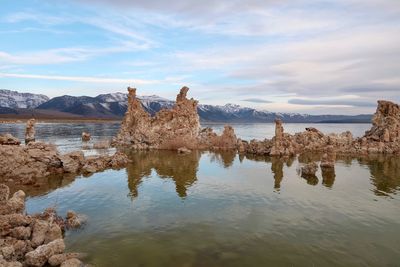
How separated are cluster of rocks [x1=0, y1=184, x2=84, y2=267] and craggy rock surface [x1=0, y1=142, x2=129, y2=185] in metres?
16.5

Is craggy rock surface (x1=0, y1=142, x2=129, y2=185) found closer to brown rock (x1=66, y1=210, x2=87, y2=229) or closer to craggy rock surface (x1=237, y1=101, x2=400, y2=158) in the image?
brown rock (x1=66, y1=210, x2=87, y2=229)

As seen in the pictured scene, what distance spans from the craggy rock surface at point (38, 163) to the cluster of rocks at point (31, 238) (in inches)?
651

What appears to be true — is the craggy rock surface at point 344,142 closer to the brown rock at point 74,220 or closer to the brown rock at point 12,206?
the brown rock at point 74,220

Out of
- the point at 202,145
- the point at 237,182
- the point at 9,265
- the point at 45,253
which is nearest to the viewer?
the point at 9,265

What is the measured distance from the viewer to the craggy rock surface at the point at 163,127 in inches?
3374

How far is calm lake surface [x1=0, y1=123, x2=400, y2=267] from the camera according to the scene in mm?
25406

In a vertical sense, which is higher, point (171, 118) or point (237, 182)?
point (171, 118)

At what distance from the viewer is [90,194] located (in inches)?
1646

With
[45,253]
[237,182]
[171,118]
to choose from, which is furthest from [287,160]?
[45,253]

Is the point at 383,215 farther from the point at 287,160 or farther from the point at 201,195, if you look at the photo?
the point at 287,160

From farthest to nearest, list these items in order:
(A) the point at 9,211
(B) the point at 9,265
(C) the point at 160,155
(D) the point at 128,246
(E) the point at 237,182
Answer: (C) the point at 160,155 < (E) the point at 237,182 < (A) the point at 9,211 < (D) the point at 128,246 < (B) the point at 9,265

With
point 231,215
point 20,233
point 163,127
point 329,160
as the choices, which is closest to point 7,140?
point 20,233

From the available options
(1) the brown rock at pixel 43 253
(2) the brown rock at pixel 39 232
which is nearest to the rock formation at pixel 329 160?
(2) the brown rock at pixel 39 232

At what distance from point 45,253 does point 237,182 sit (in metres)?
30.3
